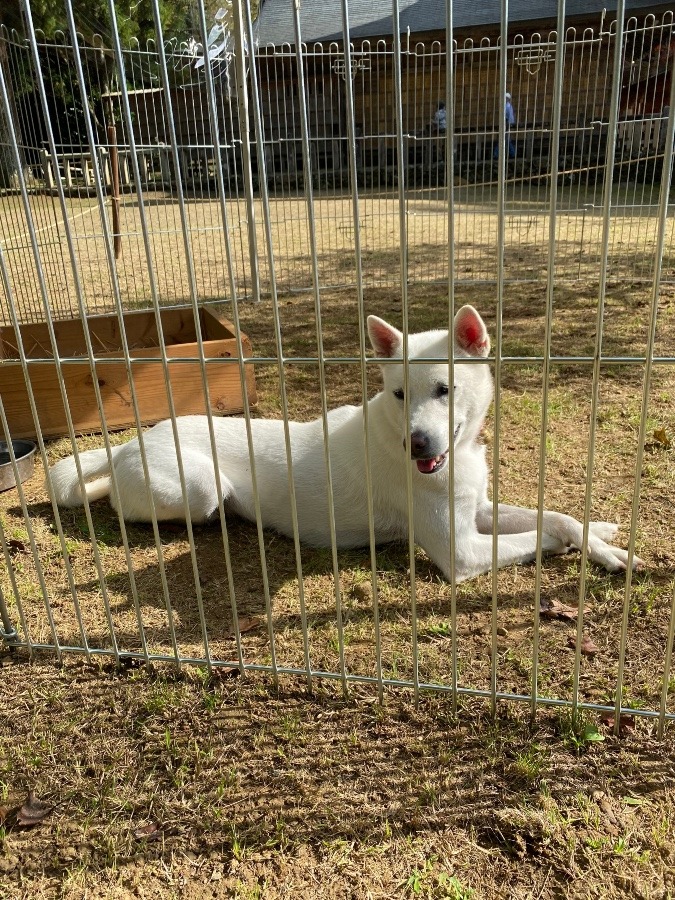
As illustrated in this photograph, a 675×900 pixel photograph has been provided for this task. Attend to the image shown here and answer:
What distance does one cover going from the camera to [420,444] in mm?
3348

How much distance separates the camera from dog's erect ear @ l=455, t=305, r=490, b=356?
3262 mm

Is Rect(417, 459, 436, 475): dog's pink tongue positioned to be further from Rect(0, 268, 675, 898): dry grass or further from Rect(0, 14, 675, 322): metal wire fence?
Rect(0, 14, 675, 322): metal wire fence

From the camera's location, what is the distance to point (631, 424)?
5301 millimetres

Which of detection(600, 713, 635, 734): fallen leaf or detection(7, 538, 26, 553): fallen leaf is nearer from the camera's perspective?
detection(600, 713, 635, 734): fallen leaf

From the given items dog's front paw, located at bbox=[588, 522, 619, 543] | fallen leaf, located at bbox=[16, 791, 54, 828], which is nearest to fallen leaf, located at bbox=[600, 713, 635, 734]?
dog's front paw, located at bbox=[588, 522, 619, 543]

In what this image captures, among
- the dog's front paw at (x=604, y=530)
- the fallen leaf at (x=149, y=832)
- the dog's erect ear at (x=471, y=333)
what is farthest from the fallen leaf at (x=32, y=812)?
the dog's front paw at (x=604, y=530)

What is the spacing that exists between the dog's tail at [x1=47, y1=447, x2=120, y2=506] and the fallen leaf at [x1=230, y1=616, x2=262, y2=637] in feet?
4.74

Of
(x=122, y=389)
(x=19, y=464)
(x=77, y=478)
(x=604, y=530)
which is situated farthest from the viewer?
(x=122, y=389)

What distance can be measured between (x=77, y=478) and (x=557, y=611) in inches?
113

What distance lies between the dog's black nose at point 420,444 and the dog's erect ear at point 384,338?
0.45 meters

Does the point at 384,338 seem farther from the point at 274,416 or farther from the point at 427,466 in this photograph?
the point at 274,416

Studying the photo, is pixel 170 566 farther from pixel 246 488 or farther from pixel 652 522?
pixel 652 522

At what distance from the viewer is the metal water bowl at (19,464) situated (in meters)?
4.89

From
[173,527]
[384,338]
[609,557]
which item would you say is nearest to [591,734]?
[609,557]
